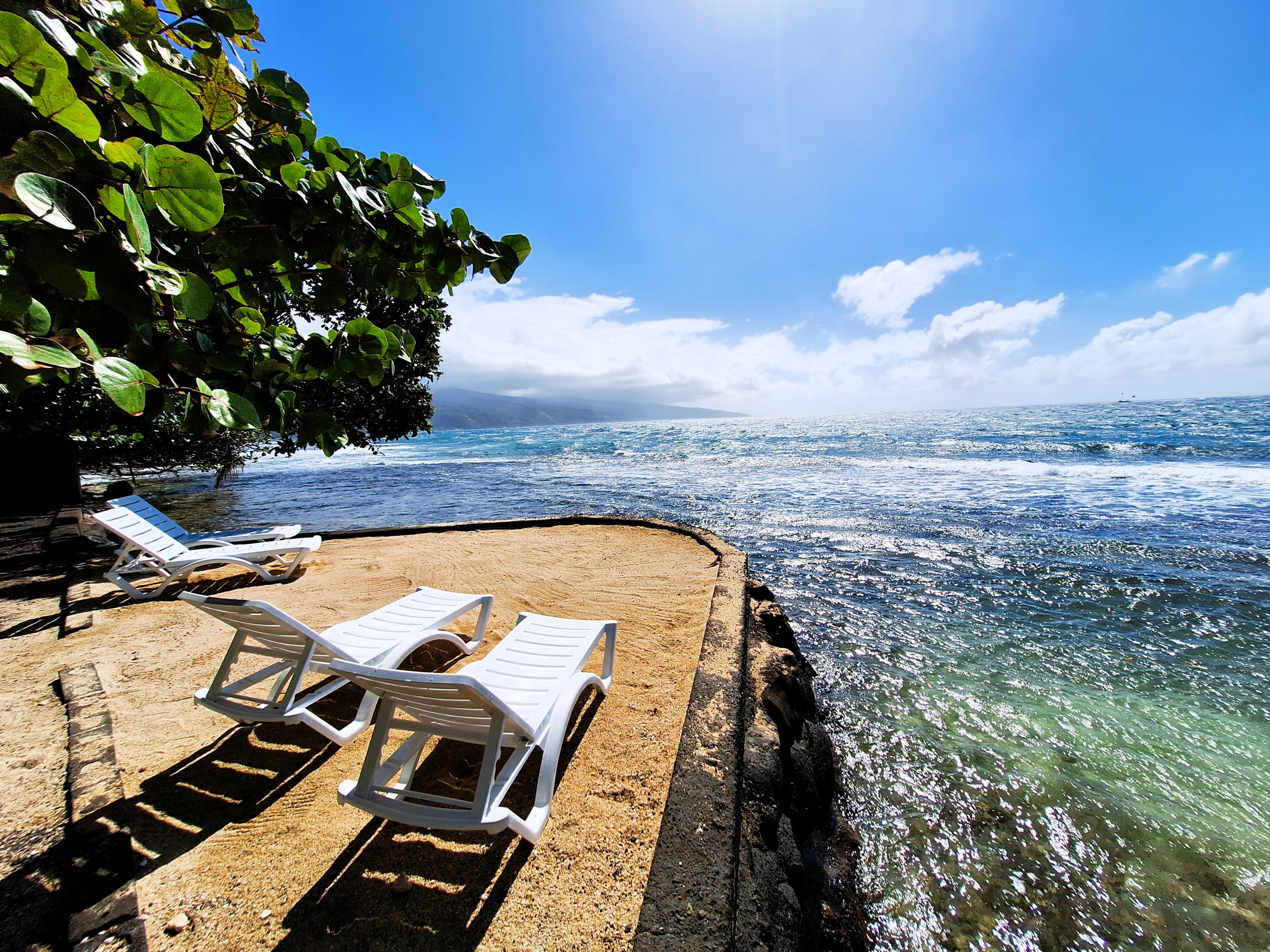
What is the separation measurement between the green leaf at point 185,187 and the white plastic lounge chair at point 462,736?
5.32 feet

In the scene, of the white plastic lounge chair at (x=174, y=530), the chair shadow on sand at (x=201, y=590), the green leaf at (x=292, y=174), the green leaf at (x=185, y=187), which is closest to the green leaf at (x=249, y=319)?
the green leaf at (x=292, y=174)

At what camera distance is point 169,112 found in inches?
33.8

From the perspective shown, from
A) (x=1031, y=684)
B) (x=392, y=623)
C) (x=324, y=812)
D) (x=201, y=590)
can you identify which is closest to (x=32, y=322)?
(x=324, y=812)

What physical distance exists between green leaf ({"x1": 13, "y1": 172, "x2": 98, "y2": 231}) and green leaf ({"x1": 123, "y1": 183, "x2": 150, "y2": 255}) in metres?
0.05

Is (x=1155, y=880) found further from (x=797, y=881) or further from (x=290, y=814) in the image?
(x=290, y=814)

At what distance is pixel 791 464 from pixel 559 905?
2511 cm

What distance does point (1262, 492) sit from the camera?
44.3 ft

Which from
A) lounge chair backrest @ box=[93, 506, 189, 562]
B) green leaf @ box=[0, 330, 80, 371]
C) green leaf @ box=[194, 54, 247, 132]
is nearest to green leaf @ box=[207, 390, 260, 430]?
green leaf @ box=[0, 330, 80, 371]

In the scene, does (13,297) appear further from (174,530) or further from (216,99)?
(174,530)

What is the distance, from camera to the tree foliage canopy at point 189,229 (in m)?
0.76

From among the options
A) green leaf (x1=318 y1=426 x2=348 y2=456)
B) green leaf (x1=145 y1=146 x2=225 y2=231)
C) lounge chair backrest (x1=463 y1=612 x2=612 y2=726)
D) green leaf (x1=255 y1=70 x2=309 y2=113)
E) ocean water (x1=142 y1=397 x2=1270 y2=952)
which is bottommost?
ocean water (x1=142 y1=397 x2=1270 y2=952)

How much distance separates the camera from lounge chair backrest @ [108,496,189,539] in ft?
21.8

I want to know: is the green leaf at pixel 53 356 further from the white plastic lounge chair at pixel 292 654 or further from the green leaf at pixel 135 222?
the white plastic lounge chair at pixel 292 654

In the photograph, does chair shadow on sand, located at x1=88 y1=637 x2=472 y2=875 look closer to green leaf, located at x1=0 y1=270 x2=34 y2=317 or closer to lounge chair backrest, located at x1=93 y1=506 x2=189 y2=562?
green leaf, located at x1=0 y1=270 x2=34 y2=317
